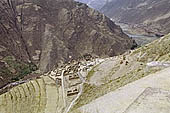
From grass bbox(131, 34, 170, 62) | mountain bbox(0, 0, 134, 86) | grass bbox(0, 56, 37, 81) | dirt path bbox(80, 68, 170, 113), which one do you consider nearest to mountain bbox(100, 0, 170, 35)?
mountain bbox(0, 0, 134, 86)

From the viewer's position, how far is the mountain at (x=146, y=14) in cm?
11538

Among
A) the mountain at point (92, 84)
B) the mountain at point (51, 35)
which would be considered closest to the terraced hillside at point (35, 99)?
the mountain at point (92, 84)

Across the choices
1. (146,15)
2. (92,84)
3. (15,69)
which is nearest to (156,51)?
(92,84)

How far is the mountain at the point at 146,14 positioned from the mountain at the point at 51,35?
1529 inches

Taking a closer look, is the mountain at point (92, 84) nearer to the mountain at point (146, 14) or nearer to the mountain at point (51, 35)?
the mountain at point (51, 35)

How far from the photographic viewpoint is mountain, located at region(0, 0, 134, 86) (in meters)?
66.2

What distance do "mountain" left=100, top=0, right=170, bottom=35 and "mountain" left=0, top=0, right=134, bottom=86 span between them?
38.8 metres

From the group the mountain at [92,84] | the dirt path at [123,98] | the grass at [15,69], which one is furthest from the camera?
the grass at [15,69]

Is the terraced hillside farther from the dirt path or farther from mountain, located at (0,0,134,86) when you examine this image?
mountain, located at (0,0,134,86)

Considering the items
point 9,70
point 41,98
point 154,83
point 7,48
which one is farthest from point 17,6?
point 154,83

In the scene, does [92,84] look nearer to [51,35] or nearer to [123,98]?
[123,98]

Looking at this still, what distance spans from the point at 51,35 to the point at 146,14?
83129 mm

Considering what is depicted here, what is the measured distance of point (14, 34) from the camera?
230 ft

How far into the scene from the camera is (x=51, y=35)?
73.6 meters
